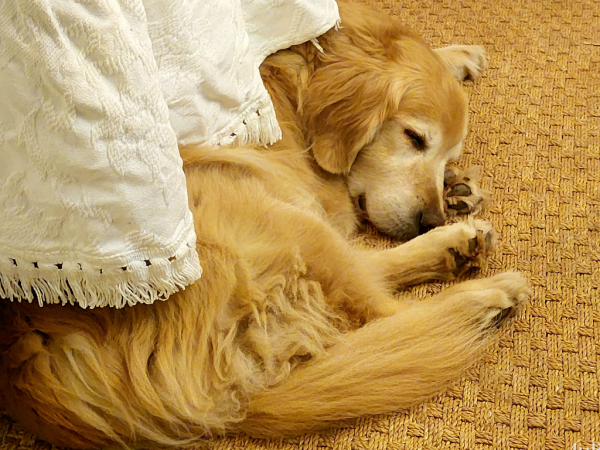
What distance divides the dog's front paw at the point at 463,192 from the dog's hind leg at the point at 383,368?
1.21 feet

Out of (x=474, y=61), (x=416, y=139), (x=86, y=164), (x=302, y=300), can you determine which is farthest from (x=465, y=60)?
(x=86, y=164)

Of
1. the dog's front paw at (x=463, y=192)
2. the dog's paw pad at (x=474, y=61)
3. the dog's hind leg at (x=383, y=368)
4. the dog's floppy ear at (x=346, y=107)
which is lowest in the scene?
the dog's front paw at (x=463, y=192)

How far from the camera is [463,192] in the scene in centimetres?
149

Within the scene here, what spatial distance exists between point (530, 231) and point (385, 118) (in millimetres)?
402

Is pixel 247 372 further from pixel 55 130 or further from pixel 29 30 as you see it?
pixel 29 30

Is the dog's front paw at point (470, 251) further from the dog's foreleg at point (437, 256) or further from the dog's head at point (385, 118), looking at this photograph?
the dog's head at point (385, 118)

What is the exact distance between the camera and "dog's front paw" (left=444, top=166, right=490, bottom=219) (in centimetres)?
147

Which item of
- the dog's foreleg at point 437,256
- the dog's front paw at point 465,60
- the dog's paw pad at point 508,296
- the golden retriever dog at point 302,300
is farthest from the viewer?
the dog's front paw at point 465,60

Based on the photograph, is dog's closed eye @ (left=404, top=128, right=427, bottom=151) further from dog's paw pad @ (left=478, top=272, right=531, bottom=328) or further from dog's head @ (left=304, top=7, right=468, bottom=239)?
dog's paw pad @ (left=478, top=272, right=531, bottom=328)

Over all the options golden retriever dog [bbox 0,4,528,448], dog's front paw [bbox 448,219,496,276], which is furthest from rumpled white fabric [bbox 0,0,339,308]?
dog's front paw [bbox 448,219,496,276]

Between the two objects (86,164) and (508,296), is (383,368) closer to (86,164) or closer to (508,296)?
(508,296)

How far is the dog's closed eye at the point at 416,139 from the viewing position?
144cm

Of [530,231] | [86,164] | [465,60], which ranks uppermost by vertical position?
[86,164]

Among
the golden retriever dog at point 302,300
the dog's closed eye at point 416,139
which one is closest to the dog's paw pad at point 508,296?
the golden retriever dog at point 302,300
